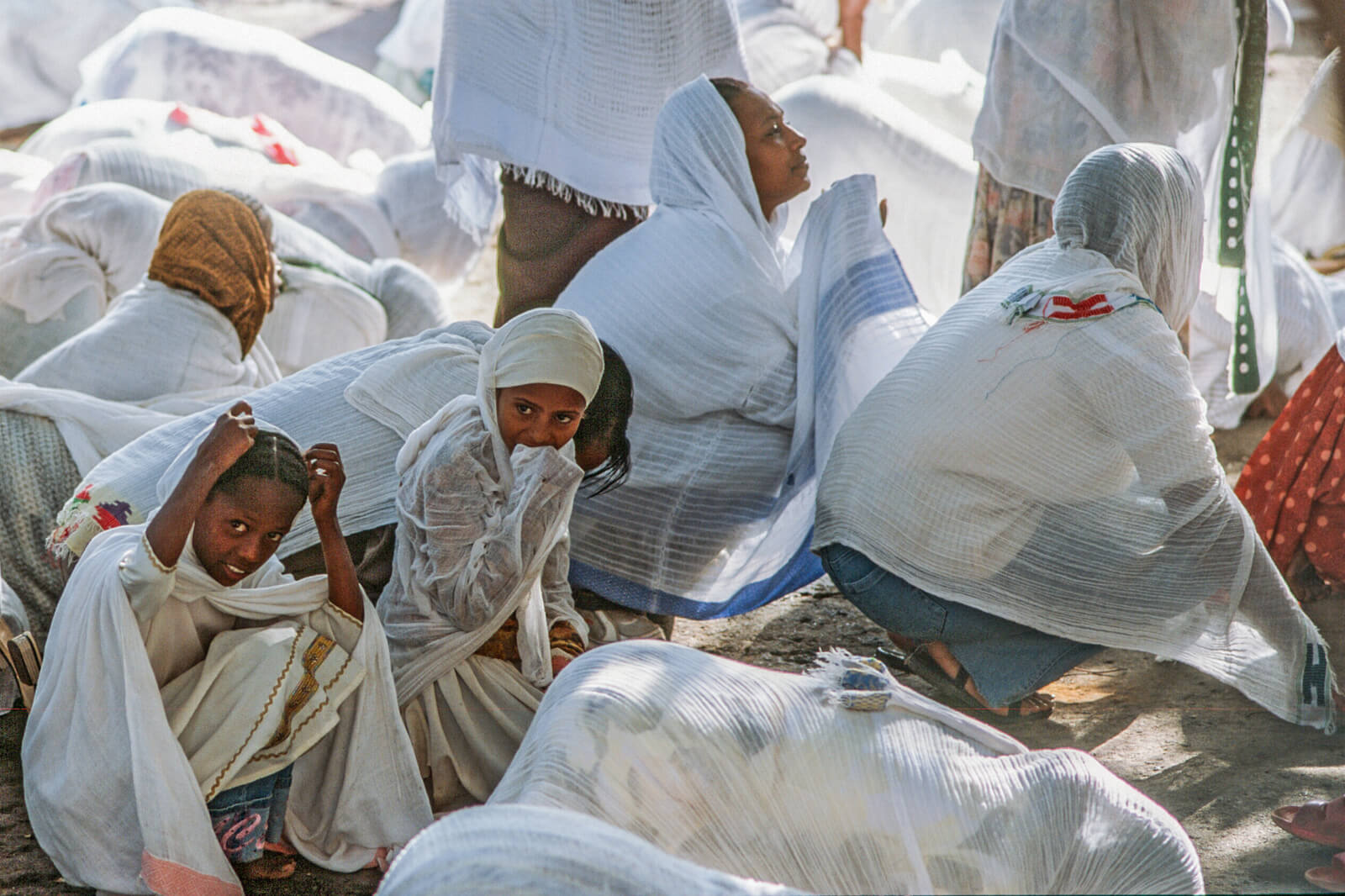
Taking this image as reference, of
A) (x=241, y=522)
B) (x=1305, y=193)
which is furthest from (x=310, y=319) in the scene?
(x=1305, y=193)

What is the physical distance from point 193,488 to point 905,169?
11.9ft

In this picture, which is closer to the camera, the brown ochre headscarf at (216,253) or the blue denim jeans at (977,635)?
the blue denim jeans at (977,635)

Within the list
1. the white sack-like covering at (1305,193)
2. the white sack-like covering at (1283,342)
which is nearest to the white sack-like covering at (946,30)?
the white sack-like covering at (1305,193)

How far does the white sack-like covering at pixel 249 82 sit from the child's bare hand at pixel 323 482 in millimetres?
4572

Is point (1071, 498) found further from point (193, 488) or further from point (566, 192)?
point (566, 192)

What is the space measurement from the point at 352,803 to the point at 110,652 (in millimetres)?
445

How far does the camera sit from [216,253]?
3.28 meters

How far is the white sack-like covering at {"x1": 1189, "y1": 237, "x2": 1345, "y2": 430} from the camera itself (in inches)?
180

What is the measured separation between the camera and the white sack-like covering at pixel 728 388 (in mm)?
3143

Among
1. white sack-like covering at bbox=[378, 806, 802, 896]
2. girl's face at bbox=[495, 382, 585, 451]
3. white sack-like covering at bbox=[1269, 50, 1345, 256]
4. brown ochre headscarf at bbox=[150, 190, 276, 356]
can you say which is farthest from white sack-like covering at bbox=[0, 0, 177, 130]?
white sack-like covering at bbox=[378, 806, 802, 896]

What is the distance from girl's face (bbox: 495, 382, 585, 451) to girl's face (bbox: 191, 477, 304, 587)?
1.25 ft

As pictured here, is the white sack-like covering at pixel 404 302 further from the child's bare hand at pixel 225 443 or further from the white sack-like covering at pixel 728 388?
the child's bare hand at pixel 225 443

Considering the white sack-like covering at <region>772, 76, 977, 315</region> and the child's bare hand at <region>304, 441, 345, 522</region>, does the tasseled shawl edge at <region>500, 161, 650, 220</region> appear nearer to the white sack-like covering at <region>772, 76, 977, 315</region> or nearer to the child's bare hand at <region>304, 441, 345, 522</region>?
the white sack-like covering at <region>772, 76, 977, 315</region>

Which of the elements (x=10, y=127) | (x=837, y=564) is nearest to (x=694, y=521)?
(x=837, y=564)
